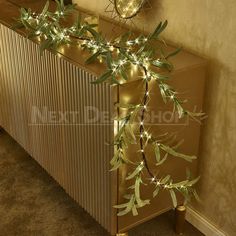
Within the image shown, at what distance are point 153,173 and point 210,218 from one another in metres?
0.39

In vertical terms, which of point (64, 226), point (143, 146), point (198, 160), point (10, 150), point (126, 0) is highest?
point (126, 0)

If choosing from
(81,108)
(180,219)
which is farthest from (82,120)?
(180,219)

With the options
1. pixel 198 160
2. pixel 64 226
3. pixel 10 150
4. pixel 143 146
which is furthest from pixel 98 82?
pixel 10 150

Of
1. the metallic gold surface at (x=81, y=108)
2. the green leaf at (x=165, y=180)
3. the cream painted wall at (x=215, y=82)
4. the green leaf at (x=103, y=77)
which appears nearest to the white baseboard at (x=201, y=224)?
the cream painted wall at (x=215, y=82)

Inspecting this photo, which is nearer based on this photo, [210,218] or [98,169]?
[98,169]

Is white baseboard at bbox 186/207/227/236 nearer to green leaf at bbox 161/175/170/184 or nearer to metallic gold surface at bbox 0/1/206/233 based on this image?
metallic gold surface at bbox 0/1/206/233

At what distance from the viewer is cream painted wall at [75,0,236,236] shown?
1.33m

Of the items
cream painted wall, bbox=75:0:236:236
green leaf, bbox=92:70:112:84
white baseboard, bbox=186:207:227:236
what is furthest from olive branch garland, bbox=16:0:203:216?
white baseboard, bbox=186:207:227:236

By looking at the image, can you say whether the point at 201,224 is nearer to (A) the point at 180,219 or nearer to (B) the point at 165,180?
(A) the point at 180,219

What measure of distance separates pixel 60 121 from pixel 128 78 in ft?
1.45

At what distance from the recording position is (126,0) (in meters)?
1.51

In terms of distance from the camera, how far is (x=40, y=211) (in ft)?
5.91

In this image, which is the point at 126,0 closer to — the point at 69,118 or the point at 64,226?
the point at 69,118

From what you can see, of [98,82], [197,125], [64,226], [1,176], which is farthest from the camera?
[1,176]
